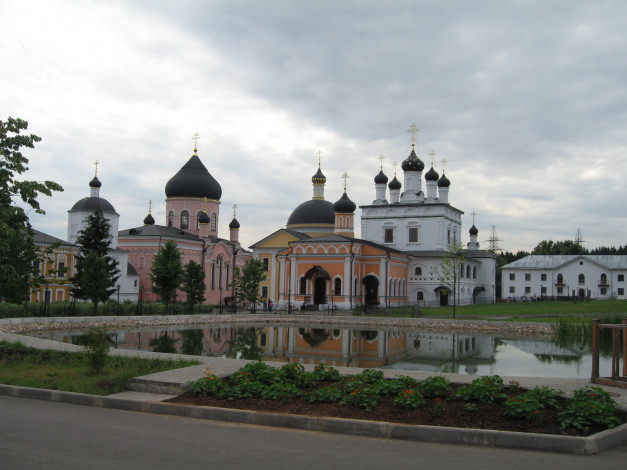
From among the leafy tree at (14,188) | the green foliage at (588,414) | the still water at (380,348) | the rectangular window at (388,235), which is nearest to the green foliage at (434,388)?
the green foliage at (588,414)

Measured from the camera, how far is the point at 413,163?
54.1m

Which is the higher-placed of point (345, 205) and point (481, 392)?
point (345, 205)

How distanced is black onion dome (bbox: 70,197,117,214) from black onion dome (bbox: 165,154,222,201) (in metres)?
9.71

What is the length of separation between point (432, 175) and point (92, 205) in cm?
2852

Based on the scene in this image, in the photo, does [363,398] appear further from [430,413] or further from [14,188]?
[14,188]

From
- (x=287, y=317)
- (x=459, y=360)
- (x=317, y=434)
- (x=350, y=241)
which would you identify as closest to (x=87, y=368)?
(x=317, y=434)

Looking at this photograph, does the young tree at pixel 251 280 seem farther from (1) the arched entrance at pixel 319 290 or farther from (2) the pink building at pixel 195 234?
(2) the pink building at pixel 195 234

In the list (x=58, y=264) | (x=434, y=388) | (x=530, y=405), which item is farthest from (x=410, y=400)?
(x=58, y=264)

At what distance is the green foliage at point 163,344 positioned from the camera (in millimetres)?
18617

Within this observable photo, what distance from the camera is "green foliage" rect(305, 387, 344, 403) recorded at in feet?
28.1

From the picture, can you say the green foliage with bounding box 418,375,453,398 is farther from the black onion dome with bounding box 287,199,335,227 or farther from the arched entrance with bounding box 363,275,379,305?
the black onion dome with bounding box 287,199,335,227

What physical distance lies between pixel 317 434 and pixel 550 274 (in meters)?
63.3

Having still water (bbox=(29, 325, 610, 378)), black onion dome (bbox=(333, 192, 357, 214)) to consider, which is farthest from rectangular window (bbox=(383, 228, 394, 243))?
still water (bbox=(29, 325, 610, 378))

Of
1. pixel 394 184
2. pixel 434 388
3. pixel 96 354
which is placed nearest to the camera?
pixel 434 388
